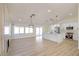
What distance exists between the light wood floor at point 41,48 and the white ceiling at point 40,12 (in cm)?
45

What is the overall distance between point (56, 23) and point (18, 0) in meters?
0.96

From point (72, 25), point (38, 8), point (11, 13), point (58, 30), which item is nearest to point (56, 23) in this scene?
point (58, 30)

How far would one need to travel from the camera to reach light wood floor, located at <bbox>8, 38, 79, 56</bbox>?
1978 millimetres

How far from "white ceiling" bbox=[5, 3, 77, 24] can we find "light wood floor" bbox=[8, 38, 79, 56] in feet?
1.47

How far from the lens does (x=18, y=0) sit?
1.63 meters

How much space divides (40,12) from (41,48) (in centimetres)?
75

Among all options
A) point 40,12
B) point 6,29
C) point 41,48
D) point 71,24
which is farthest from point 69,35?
point 6,29

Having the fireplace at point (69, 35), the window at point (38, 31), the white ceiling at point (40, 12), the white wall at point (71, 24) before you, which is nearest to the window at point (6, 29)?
the white ceiling at point (40, 12)

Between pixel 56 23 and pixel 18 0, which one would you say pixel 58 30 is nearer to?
pixel 56 23

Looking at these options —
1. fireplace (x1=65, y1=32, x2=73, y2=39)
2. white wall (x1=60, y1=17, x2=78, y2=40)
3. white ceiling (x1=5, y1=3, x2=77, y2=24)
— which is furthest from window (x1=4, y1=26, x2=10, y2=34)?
fireplace (x1=65, y1=32, x2=73, y2=39)

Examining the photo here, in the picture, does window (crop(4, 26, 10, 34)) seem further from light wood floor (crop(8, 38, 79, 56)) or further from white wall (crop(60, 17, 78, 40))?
white wall (crop(60, 17, 78, 40))

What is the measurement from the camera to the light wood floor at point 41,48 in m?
1.98

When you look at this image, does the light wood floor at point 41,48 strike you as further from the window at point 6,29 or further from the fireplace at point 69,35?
the window at point 6,29

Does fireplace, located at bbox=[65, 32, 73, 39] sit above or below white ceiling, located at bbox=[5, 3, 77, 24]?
below
